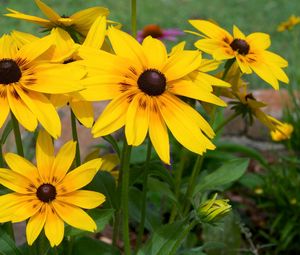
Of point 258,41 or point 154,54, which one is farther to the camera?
point 258,41

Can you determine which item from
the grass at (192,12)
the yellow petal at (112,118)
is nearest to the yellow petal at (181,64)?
the yellow petal at (112,118)

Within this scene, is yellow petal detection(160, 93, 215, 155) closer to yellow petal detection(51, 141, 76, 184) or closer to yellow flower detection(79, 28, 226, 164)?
yellow flower detection(79, 28, 226, 164)

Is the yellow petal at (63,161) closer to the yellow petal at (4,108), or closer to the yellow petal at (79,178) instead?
the yellow petal at (79,178)

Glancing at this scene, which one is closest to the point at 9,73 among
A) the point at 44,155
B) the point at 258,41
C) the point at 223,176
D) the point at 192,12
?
the point at 44,155

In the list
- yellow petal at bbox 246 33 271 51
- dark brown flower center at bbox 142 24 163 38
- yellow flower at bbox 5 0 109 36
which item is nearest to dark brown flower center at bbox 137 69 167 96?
yellow flower at bbox 5 0 109 36

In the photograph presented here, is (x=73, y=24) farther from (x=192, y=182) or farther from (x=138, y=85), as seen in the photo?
(x=192, y=182)

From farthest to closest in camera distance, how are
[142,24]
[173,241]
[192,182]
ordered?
1. [142,24]
2. [192,182]
3. [173,241]

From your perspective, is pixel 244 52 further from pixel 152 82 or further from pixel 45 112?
pixel 45 112

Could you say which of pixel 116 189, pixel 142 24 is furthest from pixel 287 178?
pixel 142 24
